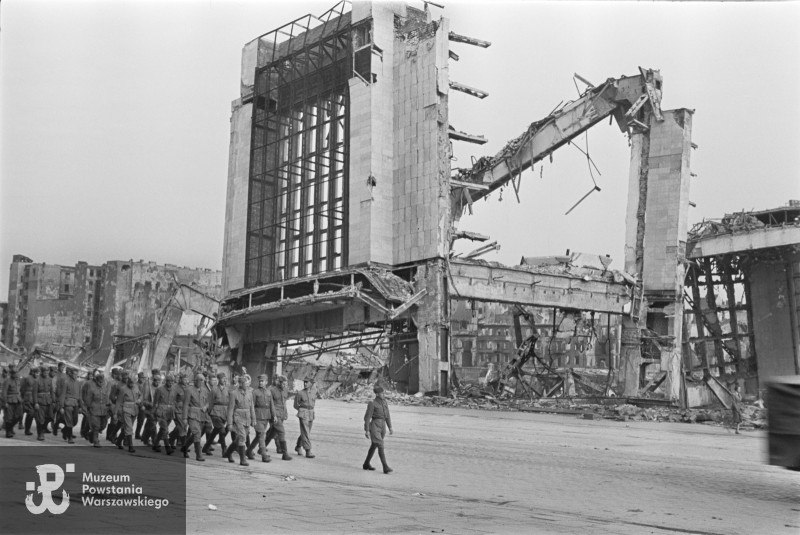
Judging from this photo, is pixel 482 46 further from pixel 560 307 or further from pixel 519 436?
pixel 519 436

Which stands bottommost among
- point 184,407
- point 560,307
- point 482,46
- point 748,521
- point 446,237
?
point 748,521

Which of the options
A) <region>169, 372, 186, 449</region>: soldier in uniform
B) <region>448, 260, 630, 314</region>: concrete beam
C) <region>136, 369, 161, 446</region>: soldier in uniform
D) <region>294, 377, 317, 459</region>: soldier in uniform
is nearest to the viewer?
<region>169, 372, 186, 449</region>: soldier in uniform

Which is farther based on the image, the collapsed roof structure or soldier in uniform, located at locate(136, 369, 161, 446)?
the collapsed roof structure

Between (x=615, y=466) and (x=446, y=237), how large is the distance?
22176 millimetres

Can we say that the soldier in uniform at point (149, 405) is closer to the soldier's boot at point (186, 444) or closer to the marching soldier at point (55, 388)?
the soldier's boot at point (186, 444)

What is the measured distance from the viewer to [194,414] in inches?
666

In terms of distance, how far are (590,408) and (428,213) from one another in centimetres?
1126

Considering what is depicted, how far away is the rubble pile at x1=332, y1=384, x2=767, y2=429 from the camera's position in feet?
98.7

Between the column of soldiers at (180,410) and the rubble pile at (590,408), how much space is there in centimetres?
1565

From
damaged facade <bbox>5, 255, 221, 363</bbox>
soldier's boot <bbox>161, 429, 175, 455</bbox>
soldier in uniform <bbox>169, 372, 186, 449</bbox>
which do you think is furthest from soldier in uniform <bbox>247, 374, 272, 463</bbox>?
damaged facade <bbox>5, 255, 221, 363</bbox>

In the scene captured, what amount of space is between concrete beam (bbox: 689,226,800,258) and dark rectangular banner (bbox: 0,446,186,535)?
4177cm

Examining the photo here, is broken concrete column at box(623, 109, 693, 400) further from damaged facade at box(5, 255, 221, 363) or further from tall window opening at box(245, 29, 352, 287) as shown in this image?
damaged facade at box(5, 255, 221, 363)

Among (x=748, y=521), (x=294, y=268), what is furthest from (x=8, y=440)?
(x=294, y=268)

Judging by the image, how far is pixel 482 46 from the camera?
1737 inches
